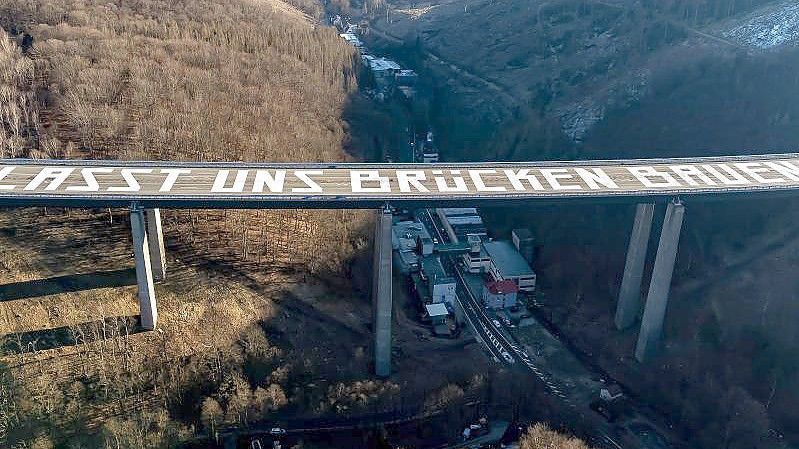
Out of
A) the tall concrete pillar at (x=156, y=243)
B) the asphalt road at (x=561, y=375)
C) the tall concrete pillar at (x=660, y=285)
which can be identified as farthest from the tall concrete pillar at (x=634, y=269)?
the tall concrete pillar at (x=156, y=243)

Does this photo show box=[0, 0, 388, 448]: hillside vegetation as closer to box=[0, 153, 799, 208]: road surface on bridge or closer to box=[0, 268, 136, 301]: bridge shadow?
box=[0, 268, 136, 301]: bridge shadow

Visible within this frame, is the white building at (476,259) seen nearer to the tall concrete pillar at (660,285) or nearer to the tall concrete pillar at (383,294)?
the tall concrete pillar at (660,285)

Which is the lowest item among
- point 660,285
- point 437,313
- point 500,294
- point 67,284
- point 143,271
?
point 437,313

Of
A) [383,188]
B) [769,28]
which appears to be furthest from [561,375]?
[769,28]

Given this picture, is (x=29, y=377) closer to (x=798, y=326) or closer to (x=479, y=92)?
(x=798, y=326)

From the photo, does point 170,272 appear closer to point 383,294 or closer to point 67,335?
point 67,335

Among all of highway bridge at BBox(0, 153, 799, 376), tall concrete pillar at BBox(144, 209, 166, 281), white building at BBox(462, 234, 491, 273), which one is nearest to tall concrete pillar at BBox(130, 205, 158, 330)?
highway bridge at BBox(0, 153, 799, 376)

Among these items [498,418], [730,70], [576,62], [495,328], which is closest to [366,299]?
[495,328]
